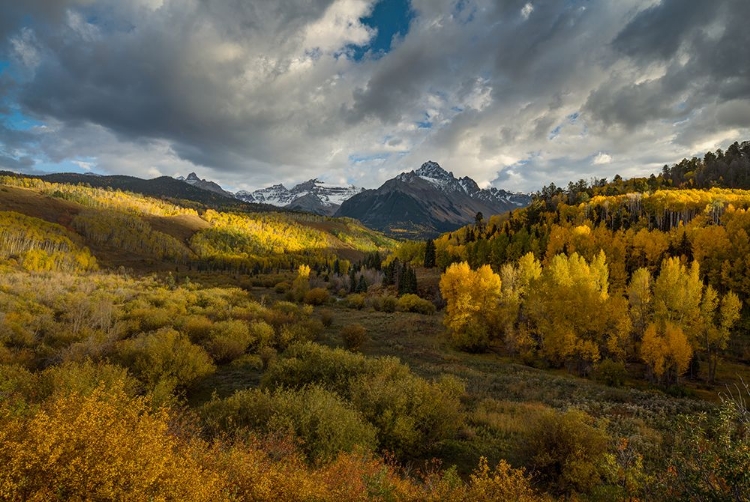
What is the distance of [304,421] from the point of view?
12.7m

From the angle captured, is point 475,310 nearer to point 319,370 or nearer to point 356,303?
point 319,370

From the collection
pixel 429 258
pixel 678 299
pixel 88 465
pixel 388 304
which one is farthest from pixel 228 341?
pixel 429 258

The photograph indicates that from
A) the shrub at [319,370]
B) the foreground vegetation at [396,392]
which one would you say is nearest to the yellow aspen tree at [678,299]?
the foreground vegetation at [396,392]

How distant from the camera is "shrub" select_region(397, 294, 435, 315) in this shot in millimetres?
69625

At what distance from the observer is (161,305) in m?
42.4

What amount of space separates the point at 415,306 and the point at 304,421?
59.2 metres

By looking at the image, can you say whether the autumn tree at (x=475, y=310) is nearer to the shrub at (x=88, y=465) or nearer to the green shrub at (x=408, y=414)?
the green shrub at (x=408, y=414)

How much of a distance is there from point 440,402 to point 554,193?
137423 mm

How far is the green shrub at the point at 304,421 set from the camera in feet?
40.3

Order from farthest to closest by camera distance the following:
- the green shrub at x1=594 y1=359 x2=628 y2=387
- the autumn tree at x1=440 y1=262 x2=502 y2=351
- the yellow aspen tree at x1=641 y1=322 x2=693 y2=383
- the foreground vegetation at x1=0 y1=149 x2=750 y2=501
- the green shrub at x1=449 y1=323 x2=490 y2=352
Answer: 1. the autumn tree at x1=440 y1=262 x2=502 y2=351
2. the green shrub at x1=449 y1=323 x2=490 y2=352
3. the green shrub at x1=594 y1=359 x2=628 y2=387
4. the yellow aspen tree at x1=641 y1=322 x2=693 y2=383
5. the foreground vegetation at x1=0 y1=149 x2=750 y2=501

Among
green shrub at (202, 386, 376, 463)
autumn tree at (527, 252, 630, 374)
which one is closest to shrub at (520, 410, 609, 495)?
green shrub at (202, 386, 376, 463)

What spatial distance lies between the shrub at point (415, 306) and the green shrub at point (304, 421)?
56155 millimetres

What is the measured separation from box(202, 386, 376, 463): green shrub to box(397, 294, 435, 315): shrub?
56155 millimetres

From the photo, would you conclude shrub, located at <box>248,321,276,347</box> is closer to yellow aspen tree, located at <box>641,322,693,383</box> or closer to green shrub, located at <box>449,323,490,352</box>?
green shrub, located at <box>449,323,490,352</box>
